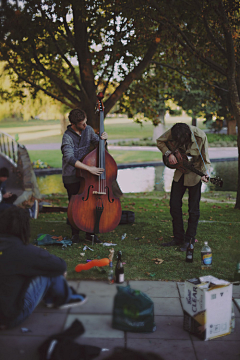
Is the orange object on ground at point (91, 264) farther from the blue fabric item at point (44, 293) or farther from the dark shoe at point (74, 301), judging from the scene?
the blue fabric item at point (44, 293)

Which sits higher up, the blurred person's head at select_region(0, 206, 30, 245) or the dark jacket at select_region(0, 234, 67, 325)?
the blurred person's head at select_region(0, 206, 30, 245)

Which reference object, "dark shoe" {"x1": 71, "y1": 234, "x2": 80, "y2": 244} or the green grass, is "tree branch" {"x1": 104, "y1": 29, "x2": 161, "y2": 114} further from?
the green grass

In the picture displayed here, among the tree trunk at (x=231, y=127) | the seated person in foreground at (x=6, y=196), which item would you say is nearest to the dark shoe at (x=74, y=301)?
the seated person in foreground at (x=6, y=196)

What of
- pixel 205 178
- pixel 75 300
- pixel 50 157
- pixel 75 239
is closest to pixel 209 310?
pixel 75 300

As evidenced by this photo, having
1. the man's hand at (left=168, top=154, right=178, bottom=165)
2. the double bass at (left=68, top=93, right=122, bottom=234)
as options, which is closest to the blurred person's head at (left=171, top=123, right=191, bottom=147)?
the man's hand at (left=168, top=154, right=178, bottom=165)

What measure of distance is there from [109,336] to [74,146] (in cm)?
307

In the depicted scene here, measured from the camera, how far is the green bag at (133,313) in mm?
3246

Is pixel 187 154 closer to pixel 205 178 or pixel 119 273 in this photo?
pixel 205 178

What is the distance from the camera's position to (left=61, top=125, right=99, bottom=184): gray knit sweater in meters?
5.54

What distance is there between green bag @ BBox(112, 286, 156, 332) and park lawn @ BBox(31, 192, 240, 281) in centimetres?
64

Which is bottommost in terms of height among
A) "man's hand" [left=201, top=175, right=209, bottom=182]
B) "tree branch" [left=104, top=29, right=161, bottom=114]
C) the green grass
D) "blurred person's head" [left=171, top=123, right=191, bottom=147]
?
the green grass

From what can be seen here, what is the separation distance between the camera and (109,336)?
3.20 meters

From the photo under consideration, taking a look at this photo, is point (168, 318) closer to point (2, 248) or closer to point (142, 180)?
point (2, 248)

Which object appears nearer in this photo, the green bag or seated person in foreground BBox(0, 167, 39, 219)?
the green bag
